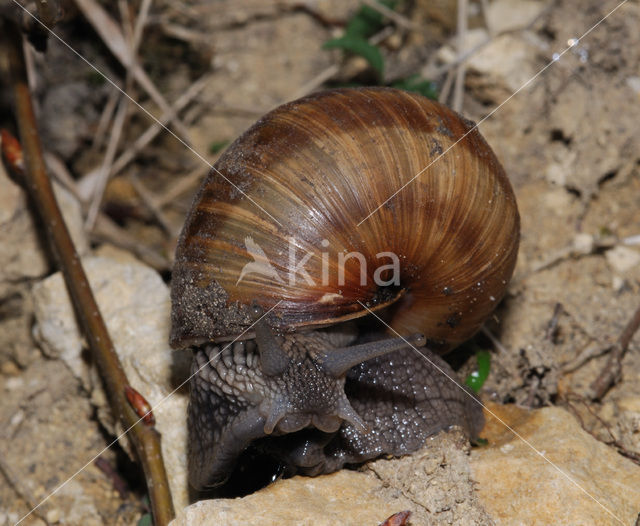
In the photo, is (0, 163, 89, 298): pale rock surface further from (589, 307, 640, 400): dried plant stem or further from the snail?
(589, 307, 640, 400): dried plant stem

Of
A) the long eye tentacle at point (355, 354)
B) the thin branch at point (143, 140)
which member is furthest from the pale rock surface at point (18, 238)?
the long eye tentacle at point (355, 354)

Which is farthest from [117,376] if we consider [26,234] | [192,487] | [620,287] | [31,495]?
[620,287]

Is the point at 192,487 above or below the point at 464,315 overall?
below

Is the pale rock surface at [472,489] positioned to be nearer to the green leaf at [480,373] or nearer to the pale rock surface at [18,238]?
the green leaf at [480,373]

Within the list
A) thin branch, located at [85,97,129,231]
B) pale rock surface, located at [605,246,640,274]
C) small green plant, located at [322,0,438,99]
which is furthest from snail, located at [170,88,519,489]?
thin branch, located at [85,97,129,231]

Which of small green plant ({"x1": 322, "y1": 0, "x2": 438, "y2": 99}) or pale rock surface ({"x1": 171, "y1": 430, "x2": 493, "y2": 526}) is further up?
small green plant ({"x1": 322, "y1": 0, "x2": 438, "y2": 99})

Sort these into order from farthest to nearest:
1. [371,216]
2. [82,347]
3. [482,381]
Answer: [82,347] < [482,381] < [371,216]

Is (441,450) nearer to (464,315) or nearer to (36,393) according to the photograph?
(464,315)
